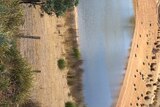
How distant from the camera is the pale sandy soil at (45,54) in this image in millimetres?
12555

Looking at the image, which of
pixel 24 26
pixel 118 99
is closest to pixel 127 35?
pixel 118 99

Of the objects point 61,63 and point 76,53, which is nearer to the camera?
point 61,63

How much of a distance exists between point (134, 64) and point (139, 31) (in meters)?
1.14

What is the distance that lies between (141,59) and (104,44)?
1.80 metres

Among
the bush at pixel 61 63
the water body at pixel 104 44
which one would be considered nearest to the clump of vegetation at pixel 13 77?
the bush at pixel 61 63

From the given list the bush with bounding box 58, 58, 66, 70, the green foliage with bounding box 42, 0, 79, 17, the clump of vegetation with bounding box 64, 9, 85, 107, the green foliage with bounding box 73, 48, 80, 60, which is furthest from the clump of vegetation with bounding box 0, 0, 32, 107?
the green foliage with bounding box 73, 48, 80, 60

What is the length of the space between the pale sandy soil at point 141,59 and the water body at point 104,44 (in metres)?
0.28

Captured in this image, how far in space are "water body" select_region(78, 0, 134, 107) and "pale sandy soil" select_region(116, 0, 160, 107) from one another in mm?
282

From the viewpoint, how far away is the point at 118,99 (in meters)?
15.5

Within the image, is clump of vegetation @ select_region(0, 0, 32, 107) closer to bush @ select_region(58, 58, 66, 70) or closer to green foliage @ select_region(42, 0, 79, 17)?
green foliage @ select_region(42, 0, 79, 17)

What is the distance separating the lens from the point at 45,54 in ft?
43.0

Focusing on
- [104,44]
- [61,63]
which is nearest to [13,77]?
[61,63]

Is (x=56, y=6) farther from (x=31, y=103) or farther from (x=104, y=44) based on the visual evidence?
(x=104, y=44)

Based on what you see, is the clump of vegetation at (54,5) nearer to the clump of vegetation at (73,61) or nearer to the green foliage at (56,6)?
the green foliage at (56,6)
